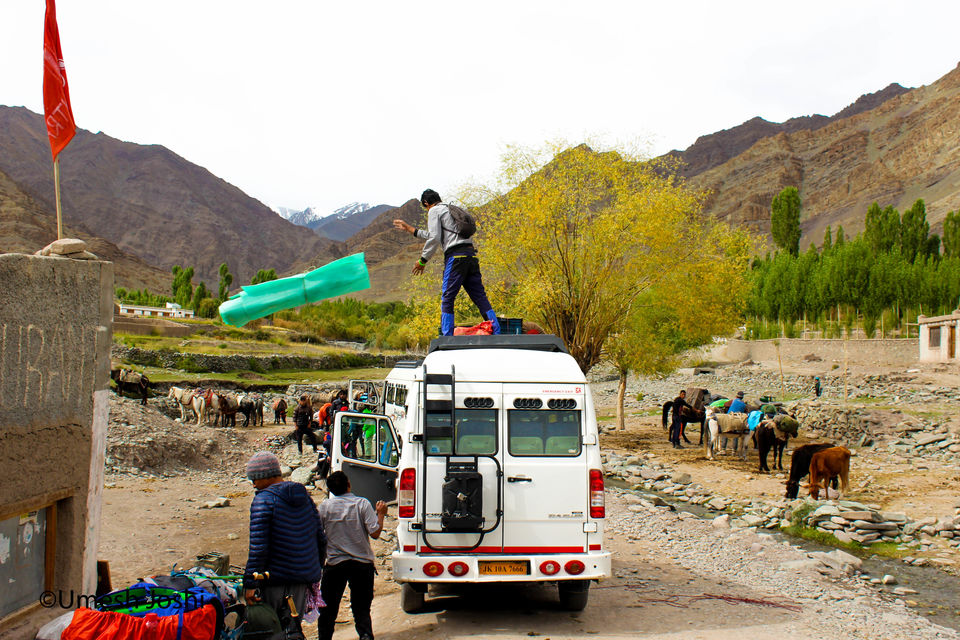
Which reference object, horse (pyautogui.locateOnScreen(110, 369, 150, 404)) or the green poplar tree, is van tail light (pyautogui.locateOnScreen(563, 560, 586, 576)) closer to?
horse (pyautogui.locateOnScreen(110, 369, 150, 404))

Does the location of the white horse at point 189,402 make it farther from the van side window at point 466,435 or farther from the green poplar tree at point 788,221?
the green poplar tree at point 788,221

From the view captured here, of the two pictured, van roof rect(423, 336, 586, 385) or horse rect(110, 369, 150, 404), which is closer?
van roof rect(423, 336, 586, 385)

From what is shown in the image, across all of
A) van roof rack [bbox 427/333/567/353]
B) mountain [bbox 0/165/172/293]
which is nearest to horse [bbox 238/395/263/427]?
van roof rack [bbox 427/333/567/353]

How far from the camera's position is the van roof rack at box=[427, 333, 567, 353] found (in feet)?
25.3

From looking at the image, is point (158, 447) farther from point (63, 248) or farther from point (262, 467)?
point (262, 467)

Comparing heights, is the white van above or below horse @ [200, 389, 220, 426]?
above

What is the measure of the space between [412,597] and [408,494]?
1.36 m

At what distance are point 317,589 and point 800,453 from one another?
12.5 m

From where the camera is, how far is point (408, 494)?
6668mm

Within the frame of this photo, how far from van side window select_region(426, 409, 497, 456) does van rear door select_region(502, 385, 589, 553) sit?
149mm

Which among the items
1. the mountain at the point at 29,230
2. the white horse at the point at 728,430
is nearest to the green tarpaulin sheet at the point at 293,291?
the white horse at the point at 728,430

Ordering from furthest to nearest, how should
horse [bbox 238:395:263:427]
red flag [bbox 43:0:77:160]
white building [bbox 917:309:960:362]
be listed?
white building [bbox 917:309:960:362] → horse [bbox 238:395:263:427] → red flag [bbox 43:0:77:160]

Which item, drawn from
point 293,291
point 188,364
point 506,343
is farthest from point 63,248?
point 188,364

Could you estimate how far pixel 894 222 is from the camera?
86.9 metres
